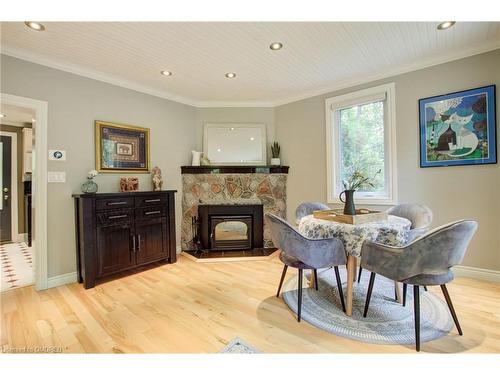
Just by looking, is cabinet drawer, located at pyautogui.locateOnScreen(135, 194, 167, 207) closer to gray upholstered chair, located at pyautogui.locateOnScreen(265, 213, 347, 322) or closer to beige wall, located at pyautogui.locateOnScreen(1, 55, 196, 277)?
beige wall, located at pyautogui.locateOnScreen(1, 55, 196, 277)

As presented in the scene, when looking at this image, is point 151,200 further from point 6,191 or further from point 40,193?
point 6,191

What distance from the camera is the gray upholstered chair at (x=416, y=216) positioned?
6.54 ft

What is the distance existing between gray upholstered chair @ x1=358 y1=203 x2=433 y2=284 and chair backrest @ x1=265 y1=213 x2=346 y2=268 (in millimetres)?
Result: 643

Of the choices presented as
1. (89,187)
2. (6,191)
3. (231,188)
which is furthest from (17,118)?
(231,188)

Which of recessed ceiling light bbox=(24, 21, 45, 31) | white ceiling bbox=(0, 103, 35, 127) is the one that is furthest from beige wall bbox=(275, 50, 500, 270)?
white ceiling bbox=(0, 103, 35, 127)

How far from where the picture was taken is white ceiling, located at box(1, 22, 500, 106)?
6.79ft

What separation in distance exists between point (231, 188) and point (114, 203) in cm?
172

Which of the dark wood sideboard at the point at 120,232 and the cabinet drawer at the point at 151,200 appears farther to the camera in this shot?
the cabinet drawer at the point at 151,200

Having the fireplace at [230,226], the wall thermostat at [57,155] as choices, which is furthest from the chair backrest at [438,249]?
the wall thermostat at [57,155]

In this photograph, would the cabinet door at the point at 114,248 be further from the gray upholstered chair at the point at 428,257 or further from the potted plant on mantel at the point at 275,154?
the gray upholstered chair at the point at 428,257

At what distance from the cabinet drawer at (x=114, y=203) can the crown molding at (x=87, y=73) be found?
153 centimetres

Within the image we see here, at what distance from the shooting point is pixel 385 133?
121 inches
